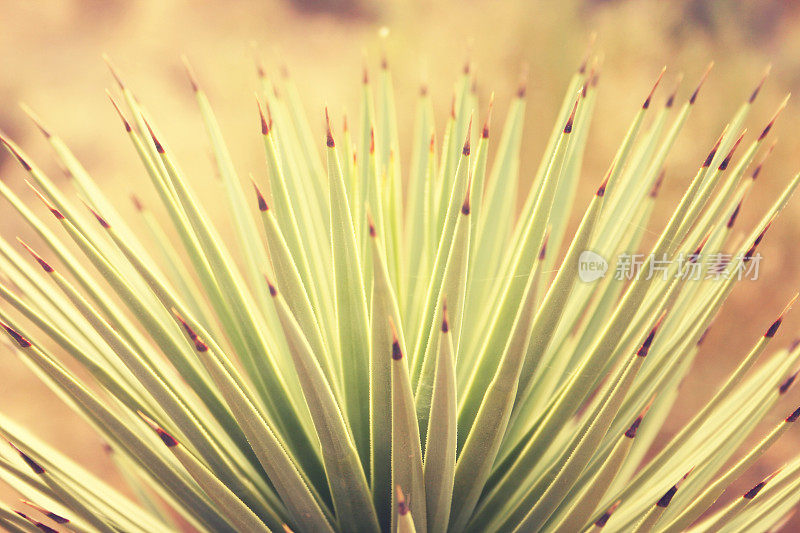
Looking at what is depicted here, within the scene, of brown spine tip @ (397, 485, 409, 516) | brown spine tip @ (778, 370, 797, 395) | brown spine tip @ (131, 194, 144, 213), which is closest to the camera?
brown spine tip @ (397, 485, 409, 516)

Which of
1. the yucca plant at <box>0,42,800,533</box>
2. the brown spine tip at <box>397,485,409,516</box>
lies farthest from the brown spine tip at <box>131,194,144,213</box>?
the brown spine tip at <box>397,485,409,516</box>

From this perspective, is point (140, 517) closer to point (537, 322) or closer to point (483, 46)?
point (537, 322)

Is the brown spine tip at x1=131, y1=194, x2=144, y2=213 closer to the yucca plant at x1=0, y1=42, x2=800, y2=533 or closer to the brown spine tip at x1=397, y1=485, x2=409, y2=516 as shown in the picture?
the yucca plant at x1=0, y1=42, x2=800, y2=533

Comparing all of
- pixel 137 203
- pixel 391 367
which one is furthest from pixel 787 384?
pixel 137 203

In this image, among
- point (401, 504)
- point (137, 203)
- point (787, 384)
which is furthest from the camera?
point (137, 203)

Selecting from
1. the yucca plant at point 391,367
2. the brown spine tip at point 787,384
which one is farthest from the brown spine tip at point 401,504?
the brown spine tip at point 787,384

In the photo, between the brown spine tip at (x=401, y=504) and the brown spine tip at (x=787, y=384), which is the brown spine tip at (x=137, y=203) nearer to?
the brown spine tip at (x=401, y=504)

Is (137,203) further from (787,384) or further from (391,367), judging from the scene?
(787,384)

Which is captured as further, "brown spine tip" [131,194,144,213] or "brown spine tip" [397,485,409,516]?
"brown spine tip" [131,194,144,213]
